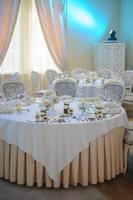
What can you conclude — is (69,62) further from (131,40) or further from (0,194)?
(0,194)

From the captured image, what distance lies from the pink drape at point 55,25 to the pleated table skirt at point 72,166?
4.55 metres

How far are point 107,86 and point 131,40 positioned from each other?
371cm

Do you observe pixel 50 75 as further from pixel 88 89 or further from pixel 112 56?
pixel 112 56

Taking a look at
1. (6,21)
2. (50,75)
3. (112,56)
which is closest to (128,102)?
(112,56)

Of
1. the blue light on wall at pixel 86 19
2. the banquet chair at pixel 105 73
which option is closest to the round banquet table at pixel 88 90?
the banquet chair at pixel 105 73

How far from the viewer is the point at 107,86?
5.20 meters

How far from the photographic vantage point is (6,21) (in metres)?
7.17

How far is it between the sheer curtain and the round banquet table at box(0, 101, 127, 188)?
13.0ft

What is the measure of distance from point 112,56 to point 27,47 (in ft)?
7.39

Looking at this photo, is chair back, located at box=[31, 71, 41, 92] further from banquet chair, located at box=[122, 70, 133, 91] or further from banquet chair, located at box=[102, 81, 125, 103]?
banquet chair, located at box=[102, 81, 125, 103]

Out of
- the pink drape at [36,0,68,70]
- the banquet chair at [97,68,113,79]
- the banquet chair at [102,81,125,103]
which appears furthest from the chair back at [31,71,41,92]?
the banquet chair at [102,81,125,103]

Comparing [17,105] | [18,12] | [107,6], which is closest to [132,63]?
[107,6]

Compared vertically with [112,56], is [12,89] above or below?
below

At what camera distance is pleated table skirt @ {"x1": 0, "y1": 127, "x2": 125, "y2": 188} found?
347 cm
